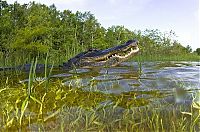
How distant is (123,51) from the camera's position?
856cm

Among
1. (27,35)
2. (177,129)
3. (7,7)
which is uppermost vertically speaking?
(7,7)

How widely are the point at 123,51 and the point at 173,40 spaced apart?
80.0 ft

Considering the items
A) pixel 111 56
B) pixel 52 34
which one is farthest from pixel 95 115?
pixel 52 34

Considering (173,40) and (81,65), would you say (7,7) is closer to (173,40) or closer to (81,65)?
(173,40)

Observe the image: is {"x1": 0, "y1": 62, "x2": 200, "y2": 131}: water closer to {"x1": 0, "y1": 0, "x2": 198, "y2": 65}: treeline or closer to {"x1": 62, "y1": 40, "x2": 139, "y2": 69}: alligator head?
{"x1": 62, "y1": 40, "x2": 139, "y2": 69}: alligator head

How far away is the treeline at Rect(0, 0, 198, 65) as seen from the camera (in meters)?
26.4

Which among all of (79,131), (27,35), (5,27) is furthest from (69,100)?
(5,27)

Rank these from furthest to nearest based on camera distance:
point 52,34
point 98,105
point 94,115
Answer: point 52,34 < point 98,105 < point 94,115

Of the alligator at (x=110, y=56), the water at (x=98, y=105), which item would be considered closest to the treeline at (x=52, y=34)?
the alligator at (x=110, y=56)

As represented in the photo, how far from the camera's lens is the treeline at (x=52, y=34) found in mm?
26375

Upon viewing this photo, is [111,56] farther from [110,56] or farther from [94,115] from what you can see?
[94,115]

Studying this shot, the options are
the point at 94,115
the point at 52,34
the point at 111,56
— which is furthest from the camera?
the point at 52,34

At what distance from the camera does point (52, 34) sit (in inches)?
1169

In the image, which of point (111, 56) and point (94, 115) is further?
point (111, 56)
